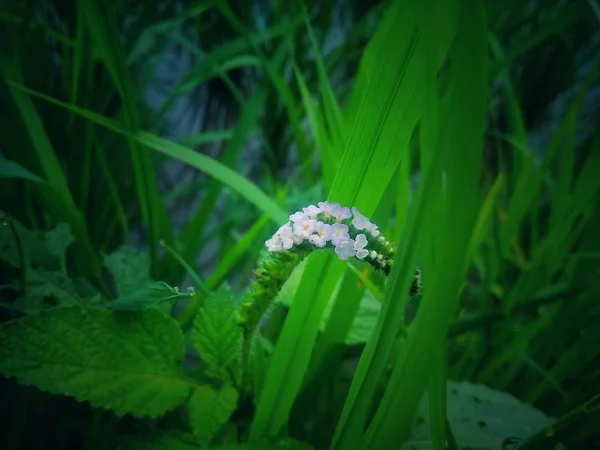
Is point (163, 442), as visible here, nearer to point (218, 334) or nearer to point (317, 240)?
point (218, 334)

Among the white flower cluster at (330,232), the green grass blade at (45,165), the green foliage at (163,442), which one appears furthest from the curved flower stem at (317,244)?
the green grass blade at (45,165)

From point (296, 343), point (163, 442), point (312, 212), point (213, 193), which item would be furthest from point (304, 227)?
point (213, 193)

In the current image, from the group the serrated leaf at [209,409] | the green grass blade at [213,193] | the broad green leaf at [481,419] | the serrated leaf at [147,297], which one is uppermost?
the green grass blade at [213,193]

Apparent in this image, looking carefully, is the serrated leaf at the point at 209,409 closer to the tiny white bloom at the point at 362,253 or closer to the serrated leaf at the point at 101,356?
the serrated leaf at the point at 101,356

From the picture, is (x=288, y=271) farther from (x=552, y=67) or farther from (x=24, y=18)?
(x=552, y=67)

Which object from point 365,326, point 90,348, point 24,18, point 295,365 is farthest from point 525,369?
point 24,18
